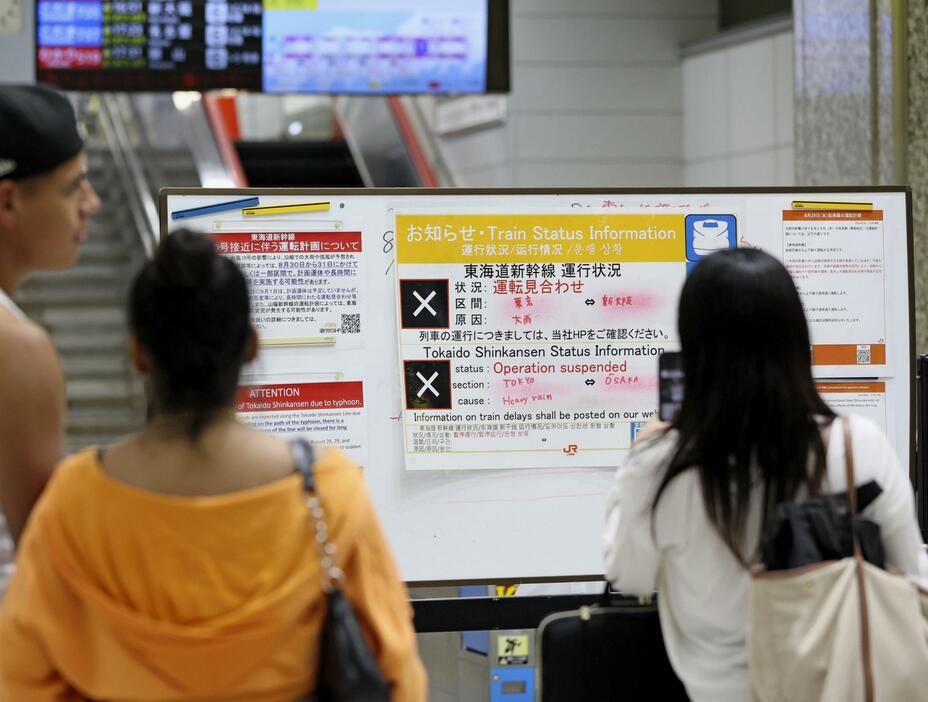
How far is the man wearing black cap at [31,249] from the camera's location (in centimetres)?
179

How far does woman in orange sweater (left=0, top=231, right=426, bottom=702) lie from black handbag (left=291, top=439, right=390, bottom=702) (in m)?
0.01

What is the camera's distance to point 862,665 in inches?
74.4

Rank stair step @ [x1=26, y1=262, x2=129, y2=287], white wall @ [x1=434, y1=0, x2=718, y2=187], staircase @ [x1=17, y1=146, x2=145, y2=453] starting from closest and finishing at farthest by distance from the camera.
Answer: staircase @ [x1=17, y1=146, x2=145, y2=453], stair step @ [x1=26, y1=262, x2=129, y2=287], white wall @ [x1=434, y1=0, x2=718, y2=187]

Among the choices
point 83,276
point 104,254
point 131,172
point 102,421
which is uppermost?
point 131,172

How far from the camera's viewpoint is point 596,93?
9.76 metres

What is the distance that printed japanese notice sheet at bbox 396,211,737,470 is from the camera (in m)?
3.05

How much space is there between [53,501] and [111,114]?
28.4 feet

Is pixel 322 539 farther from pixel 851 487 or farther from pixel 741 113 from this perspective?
pixel 741 113

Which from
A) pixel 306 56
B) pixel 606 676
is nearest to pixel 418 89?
pixel 306 56

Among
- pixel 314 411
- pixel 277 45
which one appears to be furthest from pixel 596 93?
pixel 314 411

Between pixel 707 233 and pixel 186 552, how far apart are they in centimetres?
186

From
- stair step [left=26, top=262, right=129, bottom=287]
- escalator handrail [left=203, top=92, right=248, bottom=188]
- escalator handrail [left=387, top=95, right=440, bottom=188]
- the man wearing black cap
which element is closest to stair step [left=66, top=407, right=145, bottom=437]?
stair step [left=26, top=262, right=129, bottom=287]

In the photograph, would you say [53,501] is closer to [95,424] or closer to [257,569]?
[257,569]

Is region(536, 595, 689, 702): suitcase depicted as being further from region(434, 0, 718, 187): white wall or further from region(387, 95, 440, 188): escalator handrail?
region(387, 95, 440, 188): escalator handrail
